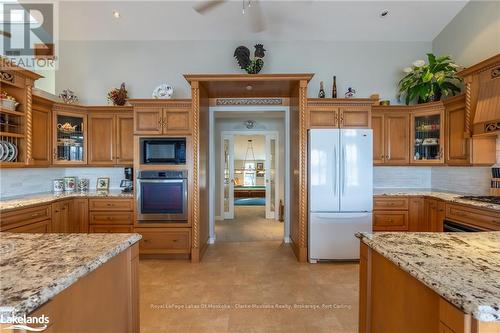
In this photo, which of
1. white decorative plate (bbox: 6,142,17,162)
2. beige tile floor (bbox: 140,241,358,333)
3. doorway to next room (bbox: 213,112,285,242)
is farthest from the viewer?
doorway to next room (bbox: 213,112,285,242)

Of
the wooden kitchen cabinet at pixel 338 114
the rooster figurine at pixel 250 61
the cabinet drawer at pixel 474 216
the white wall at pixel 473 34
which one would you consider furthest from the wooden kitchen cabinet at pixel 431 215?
the rooster figurine at pixel 250 61

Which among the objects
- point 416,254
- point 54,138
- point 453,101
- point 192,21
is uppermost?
point 192,21

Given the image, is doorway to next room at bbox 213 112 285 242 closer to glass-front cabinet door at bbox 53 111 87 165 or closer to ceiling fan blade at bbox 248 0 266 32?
ceiling fan blade at bbox 248 0 266 32

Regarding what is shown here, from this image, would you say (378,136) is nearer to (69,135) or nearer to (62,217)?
(62,217)

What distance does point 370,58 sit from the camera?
170 inches

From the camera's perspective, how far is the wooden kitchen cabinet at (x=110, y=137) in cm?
394

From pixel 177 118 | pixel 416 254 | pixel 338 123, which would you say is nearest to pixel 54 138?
pixel 177 118

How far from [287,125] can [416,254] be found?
332cm

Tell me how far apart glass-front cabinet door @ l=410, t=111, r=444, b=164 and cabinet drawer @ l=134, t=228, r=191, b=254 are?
3.54 m

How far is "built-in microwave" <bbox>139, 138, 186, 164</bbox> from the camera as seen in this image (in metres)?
3.57

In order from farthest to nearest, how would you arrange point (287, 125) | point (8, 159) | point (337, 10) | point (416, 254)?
point (287, 125)
point (337, 10)
point (8, 159)
point (416, 254)

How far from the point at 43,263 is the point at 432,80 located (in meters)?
4.75

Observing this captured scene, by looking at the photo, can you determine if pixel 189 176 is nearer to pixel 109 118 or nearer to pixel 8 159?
pixel 109 118

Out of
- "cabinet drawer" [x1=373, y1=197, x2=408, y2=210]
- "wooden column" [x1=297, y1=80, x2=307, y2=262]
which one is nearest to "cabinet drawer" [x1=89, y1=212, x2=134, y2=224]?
"wooden column" [x1=297, y1=80, x2=307, y2=262]
